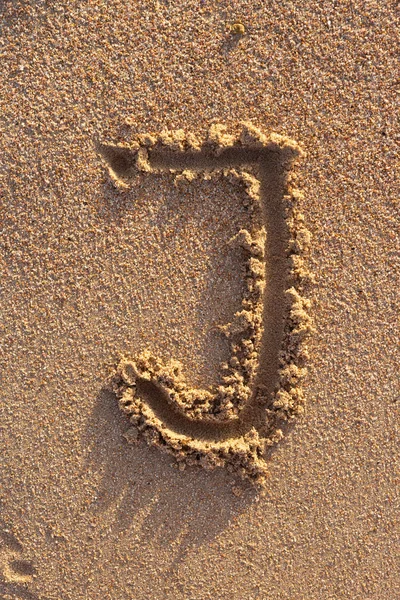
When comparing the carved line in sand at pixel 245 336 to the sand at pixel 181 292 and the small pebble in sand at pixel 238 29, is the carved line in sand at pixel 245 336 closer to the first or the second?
the sand at pixel 181 292

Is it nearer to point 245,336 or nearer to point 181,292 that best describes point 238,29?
point 181,292

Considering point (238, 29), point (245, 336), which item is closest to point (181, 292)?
point (245, 336)

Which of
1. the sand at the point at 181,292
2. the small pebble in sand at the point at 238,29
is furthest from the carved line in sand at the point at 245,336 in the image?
the small pebble in sand at the point at 238,29

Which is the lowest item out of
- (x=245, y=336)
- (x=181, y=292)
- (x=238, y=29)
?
(x=245, y=336)

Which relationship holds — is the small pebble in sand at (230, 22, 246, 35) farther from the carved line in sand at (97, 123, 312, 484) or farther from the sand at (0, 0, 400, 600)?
the carved line in sand at (97, 123, 312, 484)

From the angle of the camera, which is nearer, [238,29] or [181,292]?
[238,29]

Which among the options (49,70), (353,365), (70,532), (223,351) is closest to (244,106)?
(49,70)

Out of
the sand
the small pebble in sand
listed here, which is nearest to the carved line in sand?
the sand

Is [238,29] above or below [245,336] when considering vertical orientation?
above

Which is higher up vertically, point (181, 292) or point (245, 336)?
point (181, 292)
